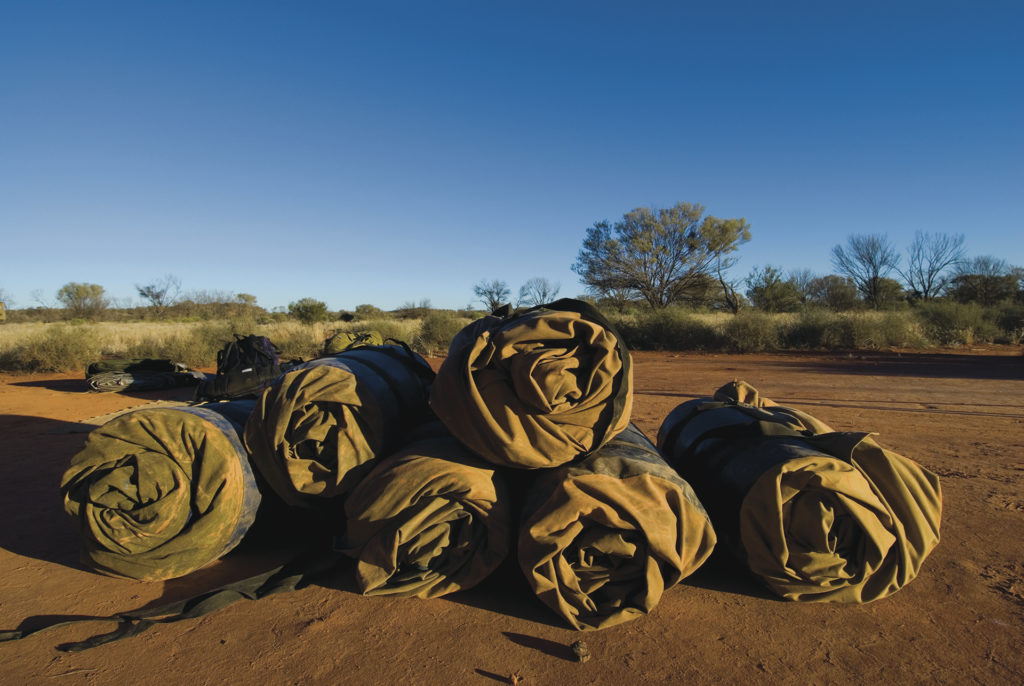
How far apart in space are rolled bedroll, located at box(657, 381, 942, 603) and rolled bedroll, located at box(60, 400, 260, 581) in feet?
8.36

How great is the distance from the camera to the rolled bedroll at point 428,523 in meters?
2.38

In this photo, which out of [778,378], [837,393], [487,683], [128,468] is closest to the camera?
[487,683]

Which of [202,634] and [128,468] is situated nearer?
[202,634]

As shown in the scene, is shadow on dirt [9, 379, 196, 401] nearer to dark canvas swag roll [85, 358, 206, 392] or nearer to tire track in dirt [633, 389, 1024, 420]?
A: dark canvas swag roll [85, 358, 206, 392]

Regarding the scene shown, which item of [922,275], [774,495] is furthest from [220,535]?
[922,275]

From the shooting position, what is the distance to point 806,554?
232 centimetres

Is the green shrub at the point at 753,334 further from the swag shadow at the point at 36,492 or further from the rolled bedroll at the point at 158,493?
the rolled bedroll at the point at 158,493

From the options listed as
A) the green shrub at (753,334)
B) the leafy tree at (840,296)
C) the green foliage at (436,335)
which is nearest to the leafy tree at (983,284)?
the leafy tree at (840,296)

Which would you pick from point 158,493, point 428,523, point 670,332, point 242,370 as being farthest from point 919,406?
point 670,332

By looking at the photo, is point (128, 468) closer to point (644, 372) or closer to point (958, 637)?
point (958, 637)

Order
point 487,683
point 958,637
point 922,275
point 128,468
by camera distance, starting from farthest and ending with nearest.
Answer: point 922,275 < point 128,468 < point 958,637 < point 487,683

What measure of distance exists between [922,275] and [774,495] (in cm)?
4094

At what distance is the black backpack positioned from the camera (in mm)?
7656

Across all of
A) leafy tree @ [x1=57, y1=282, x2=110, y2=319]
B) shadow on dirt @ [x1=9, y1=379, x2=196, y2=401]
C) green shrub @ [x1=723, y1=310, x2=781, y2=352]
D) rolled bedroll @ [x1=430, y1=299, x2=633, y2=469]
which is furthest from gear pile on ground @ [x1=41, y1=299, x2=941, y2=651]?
leafy tree @ [x1=57, y1=282, x2=110, y2=319]
